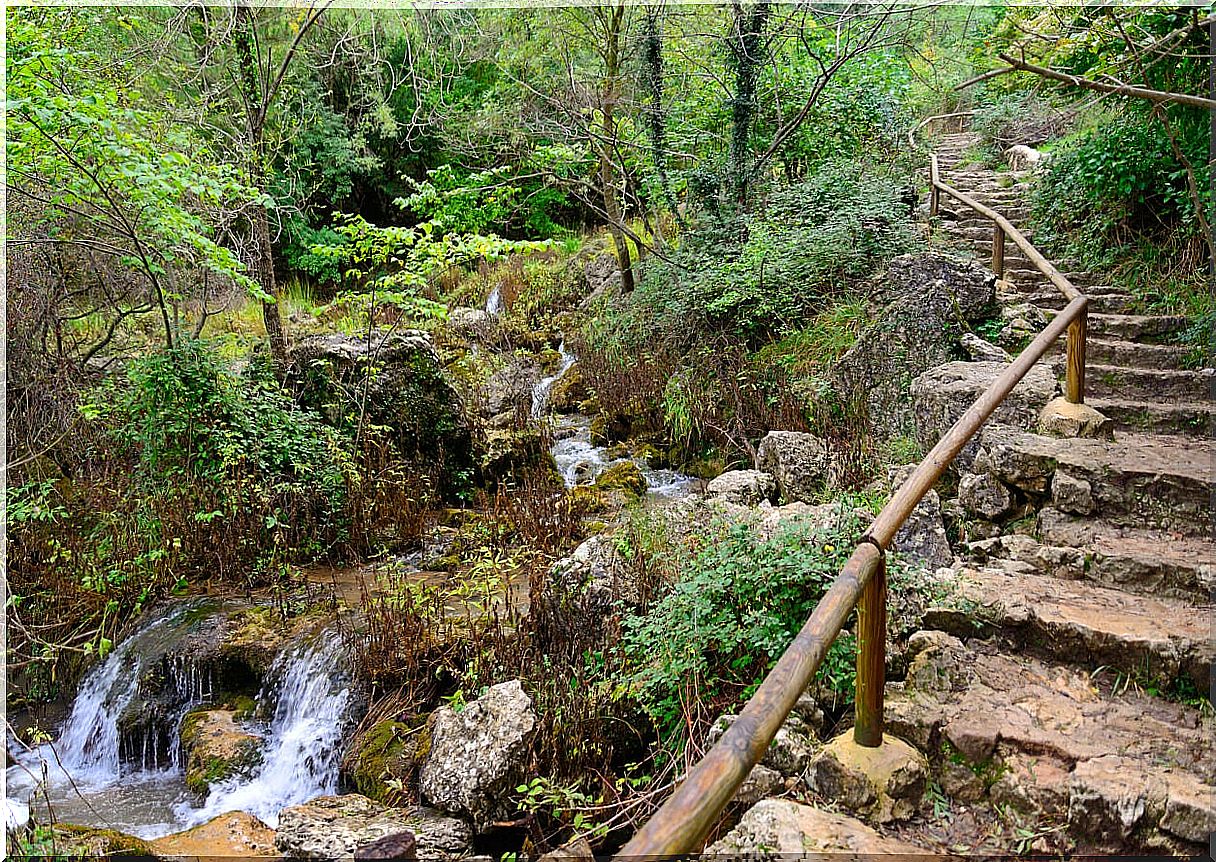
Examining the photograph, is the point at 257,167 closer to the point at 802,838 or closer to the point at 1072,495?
the point at 1072,495

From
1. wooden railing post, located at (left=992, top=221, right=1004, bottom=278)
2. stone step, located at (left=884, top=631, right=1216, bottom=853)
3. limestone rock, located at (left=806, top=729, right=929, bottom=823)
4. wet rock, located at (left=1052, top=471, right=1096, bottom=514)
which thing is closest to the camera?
stone step, located at (left=884, top=631, right=1216, bottom=853)

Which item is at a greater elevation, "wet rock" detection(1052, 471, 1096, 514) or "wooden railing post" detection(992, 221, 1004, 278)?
"wooden railing post" detection(992, 221, 1004, 278)

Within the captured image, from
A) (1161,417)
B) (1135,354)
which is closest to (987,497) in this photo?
(1161,417)

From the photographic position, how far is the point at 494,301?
15.6 m

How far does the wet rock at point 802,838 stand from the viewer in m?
2.48

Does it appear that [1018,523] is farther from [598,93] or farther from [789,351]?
[598,93]

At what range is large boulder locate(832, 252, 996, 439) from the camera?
743cm

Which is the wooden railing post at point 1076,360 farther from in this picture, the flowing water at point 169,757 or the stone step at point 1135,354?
the flowing water at point 169,757

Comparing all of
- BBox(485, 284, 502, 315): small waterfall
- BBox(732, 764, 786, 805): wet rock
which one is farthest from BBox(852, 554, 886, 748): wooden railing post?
BBox(485, 284, 502, 315): small waterfall

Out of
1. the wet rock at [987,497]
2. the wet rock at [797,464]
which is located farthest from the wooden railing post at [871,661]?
the wet rock at [797,464]

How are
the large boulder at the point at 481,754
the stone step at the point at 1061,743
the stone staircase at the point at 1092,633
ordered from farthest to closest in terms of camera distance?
the large boulder at the point at 481,754 < the stone staircase at the point at 1092,633 < the stone step at the point at 1061,743

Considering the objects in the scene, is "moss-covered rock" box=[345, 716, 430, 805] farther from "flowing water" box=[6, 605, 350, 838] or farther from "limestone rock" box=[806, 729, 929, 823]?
"limestone rock" box=[806, 729, 929, 823]

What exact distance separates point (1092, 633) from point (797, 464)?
337cm

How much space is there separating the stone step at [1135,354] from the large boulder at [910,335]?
1293 mm
